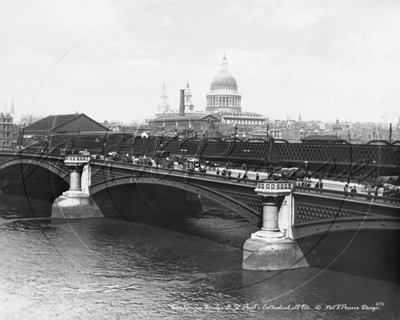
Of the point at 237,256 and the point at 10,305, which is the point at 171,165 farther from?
the point at 10,305

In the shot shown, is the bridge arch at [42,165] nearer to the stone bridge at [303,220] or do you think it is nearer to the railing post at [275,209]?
the stone bridge at [303,220]

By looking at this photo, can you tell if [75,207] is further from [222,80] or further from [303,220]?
[222,80]

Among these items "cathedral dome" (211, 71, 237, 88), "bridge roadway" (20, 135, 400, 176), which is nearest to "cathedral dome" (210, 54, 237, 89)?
"cathedral dome" (211, 71, 237, 88)

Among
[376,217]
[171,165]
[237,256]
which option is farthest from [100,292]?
[171,165]

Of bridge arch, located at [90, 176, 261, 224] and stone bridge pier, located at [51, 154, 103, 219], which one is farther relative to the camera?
stone bridge pier, located at [51, 154, 103, 219]

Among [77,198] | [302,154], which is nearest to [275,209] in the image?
[302,154]

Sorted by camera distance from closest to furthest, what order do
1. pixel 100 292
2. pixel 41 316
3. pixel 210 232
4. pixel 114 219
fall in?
pixel 41 316 → pixel 100 292 → pixel 210 232 → pixel 114 219

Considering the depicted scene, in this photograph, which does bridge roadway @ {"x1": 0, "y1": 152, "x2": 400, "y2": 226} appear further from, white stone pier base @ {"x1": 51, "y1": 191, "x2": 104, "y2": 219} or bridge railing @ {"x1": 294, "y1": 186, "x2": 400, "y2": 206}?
white stone pier base @ {"x1": 51, "y1": 191, "x2": 104, "y2": 219}

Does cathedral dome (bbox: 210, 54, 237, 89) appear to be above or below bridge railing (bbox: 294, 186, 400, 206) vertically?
above
